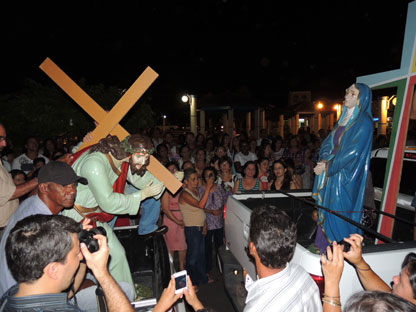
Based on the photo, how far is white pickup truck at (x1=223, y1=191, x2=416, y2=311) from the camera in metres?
2.22

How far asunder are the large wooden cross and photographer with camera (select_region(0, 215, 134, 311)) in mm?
1676

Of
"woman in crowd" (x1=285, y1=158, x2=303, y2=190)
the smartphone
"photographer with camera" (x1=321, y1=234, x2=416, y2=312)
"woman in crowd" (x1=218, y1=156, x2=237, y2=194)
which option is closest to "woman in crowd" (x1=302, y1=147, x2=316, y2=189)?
"woman in crowd" (x1=285, y1=158, x2=303, y2=190)

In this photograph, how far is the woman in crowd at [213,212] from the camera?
507cm

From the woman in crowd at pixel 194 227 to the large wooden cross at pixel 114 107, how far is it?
1.45 m

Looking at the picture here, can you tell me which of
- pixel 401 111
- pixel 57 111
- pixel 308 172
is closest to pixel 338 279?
pixel 401 111

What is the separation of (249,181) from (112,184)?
3000mm

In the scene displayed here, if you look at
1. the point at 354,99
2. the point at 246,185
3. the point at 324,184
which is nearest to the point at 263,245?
the point at 324,184

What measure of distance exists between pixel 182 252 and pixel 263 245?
11.5 ft

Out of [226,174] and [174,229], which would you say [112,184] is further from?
[226,174]

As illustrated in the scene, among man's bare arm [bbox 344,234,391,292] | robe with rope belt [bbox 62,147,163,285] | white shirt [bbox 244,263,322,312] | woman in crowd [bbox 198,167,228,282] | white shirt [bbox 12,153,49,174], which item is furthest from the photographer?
white shirt [bbox 12,153,49,174]

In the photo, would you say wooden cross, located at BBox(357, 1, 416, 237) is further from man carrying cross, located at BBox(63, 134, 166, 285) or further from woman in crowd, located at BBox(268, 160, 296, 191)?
man carrying cross, located at BBox(63, 134, 166, 285)

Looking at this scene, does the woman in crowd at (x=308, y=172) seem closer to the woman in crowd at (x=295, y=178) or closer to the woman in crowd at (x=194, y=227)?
the woman in crowd at (x=295, y=178)

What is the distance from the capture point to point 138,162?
3100 millimetres

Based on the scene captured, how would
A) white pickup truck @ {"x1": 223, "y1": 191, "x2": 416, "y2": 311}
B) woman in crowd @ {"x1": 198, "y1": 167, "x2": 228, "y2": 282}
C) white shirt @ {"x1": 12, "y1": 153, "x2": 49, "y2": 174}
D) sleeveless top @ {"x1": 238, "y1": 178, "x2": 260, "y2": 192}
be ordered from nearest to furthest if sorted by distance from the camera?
white pickup truck @ {"x1": 223, "y1": 191, "x2": 416, "y2": 311}
woman in crowd @ {"x1": 198, "y1": 167, "x2": 228, "y2": 282}
sleeveless top @ {"x1": 238, "y1": 178, "x2": 260, "y2": 192}
white shirt @ {"x1": 12, "y1": 153, "x2": 49, "y2": 174}
